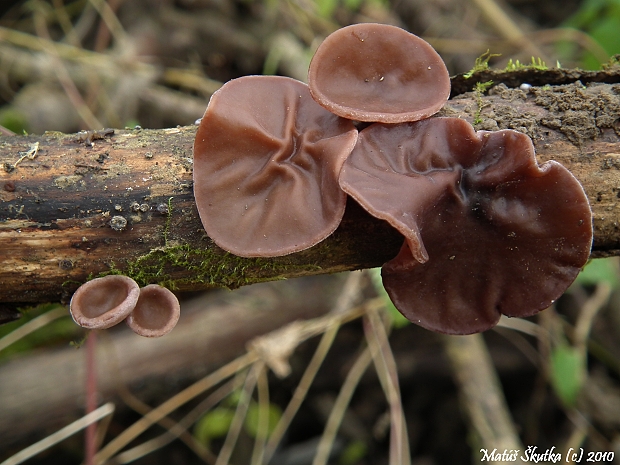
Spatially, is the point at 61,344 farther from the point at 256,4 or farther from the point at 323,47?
the point at 256,4

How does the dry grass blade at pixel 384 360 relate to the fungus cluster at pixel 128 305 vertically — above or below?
below

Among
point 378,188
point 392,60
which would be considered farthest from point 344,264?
point 392,60

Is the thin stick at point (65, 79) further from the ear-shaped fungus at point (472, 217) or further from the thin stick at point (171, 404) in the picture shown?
the ear-shaped fungus at point (472, 217)

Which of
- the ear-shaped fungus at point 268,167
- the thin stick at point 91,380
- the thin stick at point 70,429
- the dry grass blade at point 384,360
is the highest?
the ear-shaped fungus at point 268,167

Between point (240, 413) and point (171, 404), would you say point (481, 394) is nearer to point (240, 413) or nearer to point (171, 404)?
point (240, 413)

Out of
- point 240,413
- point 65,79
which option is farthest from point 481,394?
point 65,79

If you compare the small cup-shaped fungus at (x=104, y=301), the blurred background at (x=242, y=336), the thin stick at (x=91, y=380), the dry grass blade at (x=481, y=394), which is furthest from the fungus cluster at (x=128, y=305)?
the dry grass blade at (x=481, y=394)
